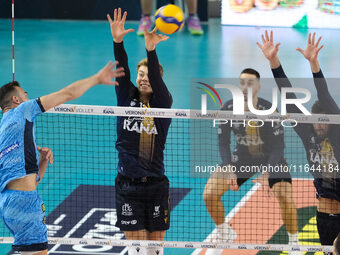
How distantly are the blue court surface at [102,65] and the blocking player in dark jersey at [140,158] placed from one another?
3.56 feet

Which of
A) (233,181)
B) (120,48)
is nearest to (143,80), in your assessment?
(120,48)

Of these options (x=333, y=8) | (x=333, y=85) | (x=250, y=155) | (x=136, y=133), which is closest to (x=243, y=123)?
(x=250, y=155)

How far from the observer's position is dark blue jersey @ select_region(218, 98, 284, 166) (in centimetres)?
730

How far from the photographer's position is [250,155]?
7.45 metres

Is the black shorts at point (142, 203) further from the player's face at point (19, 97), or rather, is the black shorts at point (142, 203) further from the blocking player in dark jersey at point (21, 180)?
the player's face at point (19, 97)

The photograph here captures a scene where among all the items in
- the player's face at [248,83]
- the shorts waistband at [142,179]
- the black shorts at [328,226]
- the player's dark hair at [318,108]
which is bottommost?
the black shorts at [328,226]

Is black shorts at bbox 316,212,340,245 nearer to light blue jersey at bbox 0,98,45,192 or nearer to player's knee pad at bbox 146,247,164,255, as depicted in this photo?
player's knee pad at bbox 146,247,164,255

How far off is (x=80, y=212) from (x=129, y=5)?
12906mm

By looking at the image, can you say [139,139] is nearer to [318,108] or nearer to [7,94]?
[7,94]

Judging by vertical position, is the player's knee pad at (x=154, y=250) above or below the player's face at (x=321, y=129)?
below

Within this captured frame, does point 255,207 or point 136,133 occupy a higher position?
point 136,133

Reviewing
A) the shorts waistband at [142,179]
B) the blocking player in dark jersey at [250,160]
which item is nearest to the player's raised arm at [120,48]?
the shorts waistband at [142,179]

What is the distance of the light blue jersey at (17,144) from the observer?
18.6ft

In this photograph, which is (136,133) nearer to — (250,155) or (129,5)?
(250,155)
